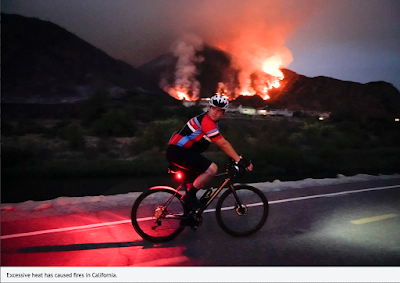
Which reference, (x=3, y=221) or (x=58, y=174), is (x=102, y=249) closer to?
(x=3, y=221)

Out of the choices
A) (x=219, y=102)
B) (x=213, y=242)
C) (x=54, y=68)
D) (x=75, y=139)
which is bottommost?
(x=213, y=242)

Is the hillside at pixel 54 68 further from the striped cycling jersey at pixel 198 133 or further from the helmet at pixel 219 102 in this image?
the helmet at pixel 219 102

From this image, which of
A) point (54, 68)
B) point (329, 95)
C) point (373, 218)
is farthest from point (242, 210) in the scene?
point (54, 68)

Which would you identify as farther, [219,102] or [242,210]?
[242,210]

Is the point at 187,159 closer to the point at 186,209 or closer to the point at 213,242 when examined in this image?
the point at 186,209

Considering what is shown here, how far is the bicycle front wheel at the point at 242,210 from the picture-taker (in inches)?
206

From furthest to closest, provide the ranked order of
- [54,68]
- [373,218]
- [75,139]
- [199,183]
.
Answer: [54,68] < [75,139] < [373,218] < [199,183]

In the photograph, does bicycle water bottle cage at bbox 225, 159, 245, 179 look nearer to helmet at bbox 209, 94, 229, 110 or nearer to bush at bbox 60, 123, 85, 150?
helmet at bbox 209, 94, 229, 110

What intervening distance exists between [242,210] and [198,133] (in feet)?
4.77

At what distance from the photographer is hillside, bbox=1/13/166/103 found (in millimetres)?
85000

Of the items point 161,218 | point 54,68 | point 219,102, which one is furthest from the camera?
point 54,68

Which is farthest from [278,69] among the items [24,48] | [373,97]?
[24,48]

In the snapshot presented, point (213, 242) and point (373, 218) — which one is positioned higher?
point (373, 218)

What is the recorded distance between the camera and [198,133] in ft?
15.8
